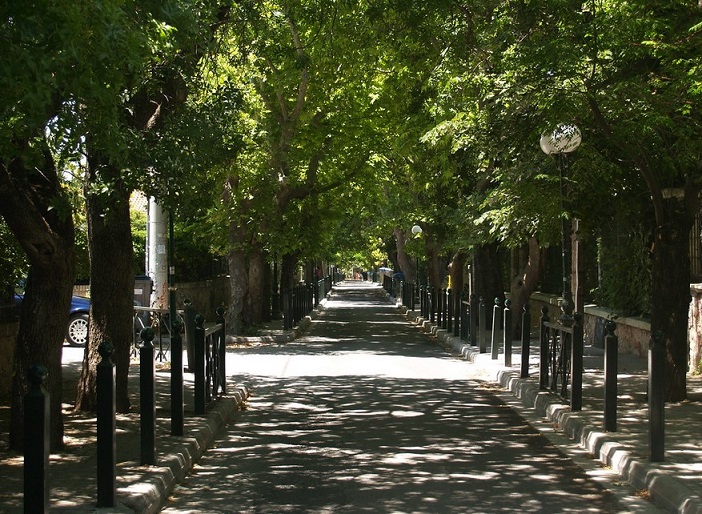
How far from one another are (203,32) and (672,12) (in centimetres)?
511

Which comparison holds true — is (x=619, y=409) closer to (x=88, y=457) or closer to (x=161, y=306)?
(x=88, y=457)

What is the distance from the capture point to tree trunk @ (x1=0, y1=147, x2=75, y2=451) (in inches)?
334

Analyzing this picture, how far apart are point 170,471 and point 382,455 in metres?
2.21

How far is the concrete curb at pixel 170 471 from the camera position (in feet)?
22.2

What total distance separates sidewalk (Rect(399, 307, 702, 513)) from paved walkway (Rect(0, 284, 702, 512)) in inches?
0.4

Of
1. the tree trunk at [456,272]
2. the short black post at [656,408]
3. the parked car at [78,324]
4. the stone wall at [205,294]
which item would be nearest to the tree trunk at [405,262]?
the stone wall at [205,294]

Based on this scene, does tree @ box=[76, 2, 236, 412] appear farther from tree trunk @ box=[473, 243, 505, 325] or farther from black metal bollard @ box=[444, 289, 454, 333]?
tree trunk @ box=[473, 243, 505, 325]

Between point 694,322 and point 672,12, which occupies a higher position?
point 672,12

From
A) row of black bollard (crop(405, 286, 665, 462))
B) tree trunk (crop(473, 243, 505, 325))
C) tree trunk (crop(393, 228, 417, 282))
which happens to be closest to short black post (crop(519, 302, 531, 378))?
row of black bollard (crop(405, 286, 665, 462))

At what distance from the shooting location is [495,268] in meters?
25.2

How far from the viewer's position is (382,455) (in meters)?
9.17

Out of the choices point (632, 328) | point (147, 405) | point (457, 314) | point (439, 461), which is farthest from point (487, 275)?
point (147, 405)

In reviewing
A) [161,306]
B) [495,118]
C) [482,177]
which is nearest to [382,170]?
[482,177]

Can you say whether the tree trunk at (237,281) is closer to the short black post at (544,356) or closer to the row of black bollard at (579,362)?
the row of black bollard at (579,362)
